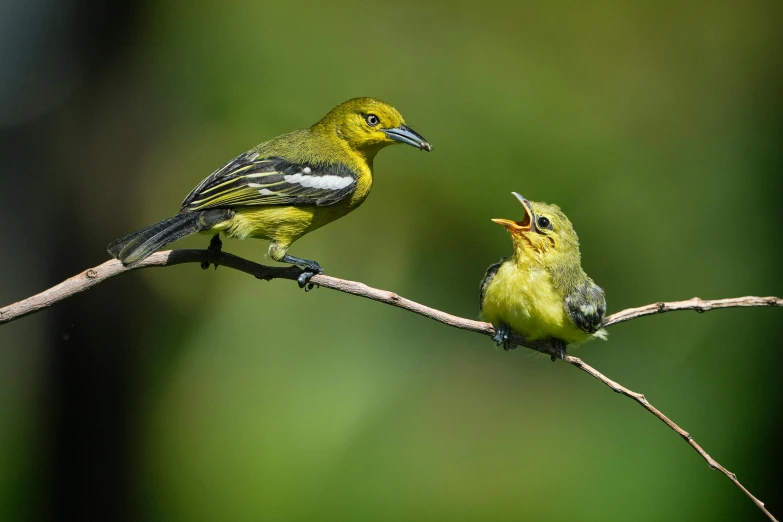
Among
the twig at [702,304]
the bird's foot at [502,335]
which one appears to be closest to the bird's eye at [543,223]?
the bird's foot at [502,335]

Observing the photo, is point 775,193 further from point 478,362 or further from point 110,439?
point 110,439

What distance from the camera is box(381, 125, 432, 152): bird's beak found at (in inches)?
151

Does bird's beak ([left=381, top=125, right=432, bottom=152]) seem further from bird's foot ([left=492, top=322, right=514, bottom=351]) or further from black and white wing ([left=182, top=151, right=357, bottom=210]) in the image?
bird's foot ([left=492, top=322, right=514, bottom=351])

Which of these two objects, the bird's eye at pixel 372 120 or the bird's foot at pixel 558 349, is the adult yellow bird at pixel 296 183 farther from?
the bird's foot at pixel 558 349

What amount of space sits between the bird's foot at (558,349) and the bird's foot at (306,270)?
117cm

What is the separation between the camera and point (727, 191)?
816cm

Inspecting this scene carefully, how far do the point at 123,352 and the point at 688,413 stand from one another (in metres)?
5.07

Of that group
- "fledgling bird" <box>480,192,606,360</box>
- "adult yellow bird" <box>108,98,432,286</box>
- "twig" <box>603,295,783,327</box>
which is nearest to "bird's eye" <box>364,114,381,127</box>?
"adult yellow bird" <box>108,98,432,286</box>

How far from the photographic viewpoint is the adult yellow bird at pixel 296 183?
145 inches

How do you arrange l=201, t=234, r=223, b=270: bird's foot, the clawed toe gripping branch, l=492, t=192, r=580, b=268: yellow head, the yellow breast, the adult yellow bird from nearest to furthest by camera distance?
the clawed toe gripping branch
l=201, t=234, r=223, b=270: bird's foot
the adult yellow bird
the yellow breast
l=492, t=192, r=580, b=268: yellow head

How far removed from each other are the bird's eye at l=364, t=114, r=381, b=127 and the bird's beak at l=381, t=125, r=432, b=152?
0.07m

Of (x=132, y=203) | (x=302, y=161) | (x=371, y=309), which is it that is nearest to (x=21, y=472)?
(x=132, y=203)

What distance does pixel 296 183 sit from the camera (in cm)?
388

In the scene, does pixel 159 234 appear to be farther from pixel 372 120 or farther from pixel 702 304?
pixel 702 304
